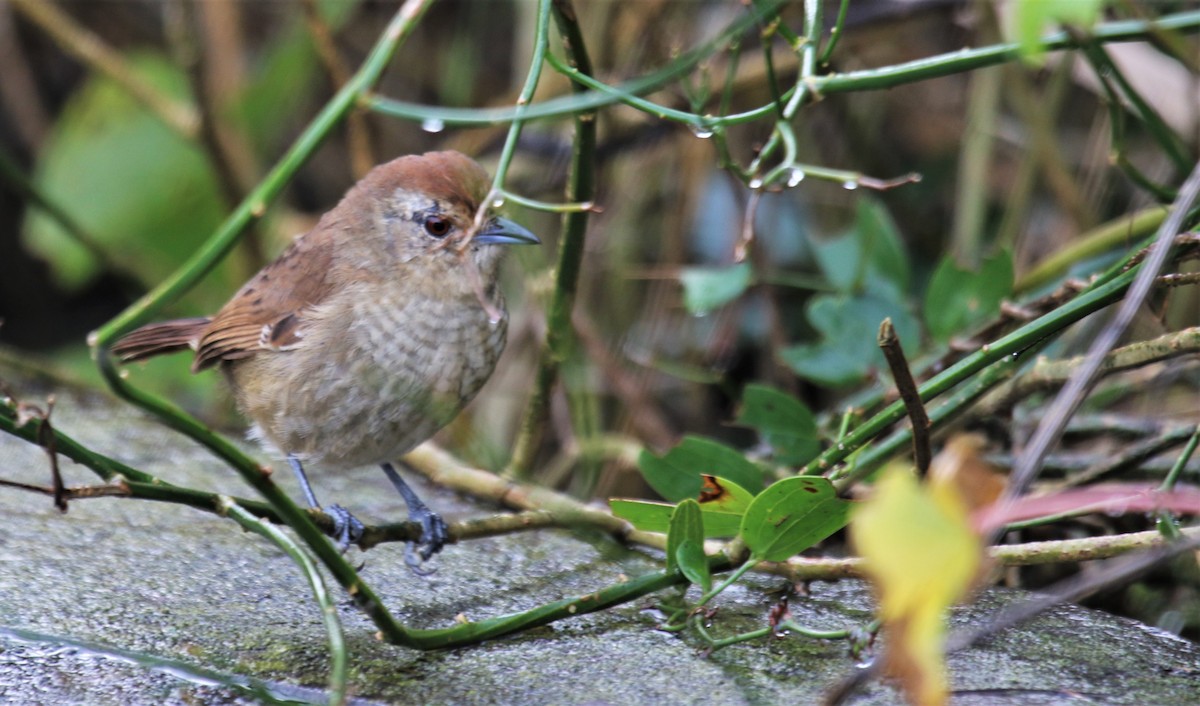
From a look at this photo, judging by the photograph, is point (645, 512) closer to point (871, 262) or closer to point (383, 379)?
point (383, 379)

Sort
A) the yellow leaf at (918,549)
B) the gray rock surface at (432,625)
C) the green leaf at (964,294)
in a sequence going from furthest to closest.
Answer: the green leaf at (964,294) < the gray rock surface at (432,625) < the yellow leaf at (918,549)

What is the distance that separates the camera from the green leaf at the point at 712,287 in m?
3.32

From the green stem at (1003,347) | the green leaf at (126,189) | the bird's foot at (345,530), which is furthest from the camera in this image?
the green leaf at (126,189)

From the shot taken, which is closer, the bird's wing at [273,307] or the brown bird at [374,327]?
the brown bird at [374,327]

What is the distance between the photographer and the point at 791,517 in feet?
6.61

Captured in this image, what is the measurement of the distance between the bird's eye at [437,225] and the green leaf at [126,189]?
7.71 ft

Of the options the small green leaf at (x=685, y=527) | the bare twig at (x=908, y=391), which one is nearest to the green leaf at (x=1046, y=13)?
the bare twig at (x=908, y=391)

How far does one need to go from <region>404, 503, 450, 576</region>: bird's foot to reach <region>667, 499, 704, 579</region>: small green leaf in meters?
0.60

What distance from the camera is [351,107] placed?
203 centimetres

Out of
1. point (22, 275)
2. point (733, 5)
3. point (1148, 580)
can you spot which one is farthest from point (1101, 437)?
point (22, 275)

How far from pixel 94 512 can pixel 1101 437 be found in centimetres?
250

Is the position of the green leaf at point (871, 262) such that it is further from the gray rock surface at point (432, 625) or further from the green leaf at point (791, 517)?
the green leaf at point (791, 517)

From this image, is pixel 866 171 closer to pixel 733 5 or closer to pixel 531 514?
pixel 733 5

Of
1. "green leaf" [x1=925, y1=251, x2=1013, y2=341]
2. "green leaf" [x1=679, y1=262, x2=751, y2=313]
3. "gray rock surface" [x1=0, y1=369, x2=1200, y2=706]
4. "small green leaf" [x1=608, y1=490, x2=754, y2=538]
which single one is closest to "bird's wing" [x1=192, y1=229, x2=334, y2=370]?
"gray rock surface" [x1=0, y1=369, x2=1200, y2=706]
